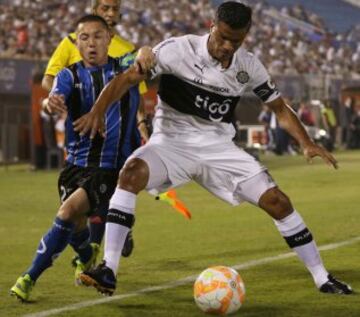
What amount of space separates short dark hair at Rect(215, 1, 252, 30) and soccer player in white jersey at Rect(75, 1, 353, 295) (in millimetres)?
15

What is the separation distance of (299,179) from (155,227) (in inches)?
335

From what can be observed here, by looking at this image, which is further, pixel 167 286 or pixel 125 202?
pixel 167 286

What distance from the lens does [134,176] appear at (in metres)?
6.86

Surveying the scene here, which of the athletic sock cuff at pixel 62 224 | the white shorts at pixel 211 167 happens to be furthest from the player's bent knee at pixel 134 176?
the athletic sock cuff at pixel 62 224

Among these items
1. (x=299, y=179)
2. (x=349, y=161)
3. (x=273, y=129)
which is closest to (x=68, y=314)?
(x=299, y=179)

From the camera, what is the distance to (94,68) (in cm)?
737

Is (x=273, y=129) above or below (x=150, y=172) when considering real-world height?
below

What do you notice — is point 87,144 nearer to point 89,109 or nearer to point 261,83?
point 89,109

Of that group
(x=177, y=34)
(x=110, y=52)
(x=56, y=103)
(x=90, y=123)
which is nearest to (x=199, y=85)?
(x=56, y=103)

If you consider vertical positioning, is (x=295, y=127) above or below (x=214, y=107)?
below

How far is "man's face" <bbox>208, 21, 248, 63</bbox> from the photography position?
6715 millimetres

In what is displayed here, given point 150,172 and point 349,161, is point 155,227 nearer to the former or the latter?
point 150,172

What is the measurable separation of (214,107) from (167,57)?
0.51 meters

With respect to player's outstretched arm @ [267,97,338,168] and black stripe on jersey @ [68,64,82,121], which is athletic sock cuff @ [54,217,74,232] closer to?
black stripe on jersey @ [68,64,82,121]
